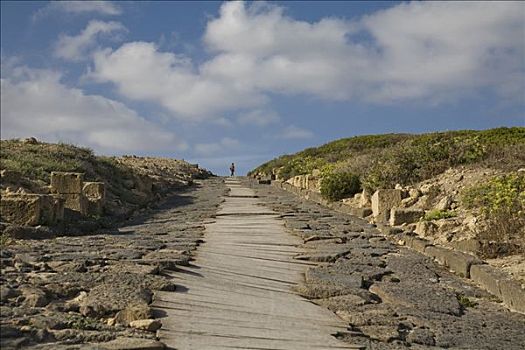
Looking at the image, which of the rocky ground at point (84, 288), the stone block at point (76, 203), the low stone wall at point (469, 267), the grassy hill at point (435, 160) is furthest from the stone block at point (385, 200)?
the stone block at point (76, 203)

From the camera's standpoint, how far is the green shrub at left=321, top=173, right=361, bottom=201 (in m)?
18.1

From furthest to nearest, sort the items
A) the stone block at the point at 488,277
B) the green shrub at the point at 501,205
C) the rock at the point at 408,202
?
the rock at the point at 408,202, the green shrub at the point at 501,205, the stone block at the point at 488,277

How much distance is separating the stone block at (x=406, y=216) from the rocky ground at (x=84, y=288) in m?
4.66

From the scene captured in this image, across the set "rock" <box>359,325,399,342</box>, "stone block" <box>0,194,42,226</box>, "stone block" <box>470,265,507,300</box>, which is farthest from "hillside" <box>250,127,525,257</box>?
"stone block" <box>0,194,42,226</box>

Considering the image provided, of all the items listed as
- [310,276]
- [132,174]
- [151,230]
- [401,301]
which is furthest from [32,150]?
[401,301]

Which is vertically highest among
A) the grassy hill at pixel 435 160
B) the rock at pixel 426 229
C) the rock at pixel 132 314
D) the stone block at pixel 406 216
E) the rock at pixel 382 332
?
the grassy hill at pixel 435 160

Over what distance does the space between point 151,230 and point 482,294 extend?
260 inches

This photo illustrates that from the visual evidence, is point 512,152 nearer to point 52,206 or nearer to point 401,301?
point 401,301

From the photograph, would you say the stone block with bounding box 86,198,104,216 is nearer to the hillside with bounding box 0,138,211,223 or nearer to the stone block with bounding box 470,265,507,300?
the hillside with bounding box 0,138,211,223

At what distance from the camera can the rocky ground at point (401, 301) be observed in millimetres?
5672

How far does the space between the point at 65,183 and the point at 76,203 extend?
550 mm

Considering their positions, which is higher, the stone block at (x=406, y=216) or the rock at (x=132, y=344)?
the stone block at (x=406, y=216)

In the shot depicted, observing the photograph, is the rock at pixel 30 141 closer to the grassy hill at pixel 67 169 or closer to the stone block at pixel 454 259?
the grassy hill at pixel 67 169

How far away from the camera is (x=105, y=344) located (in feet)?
14.4
